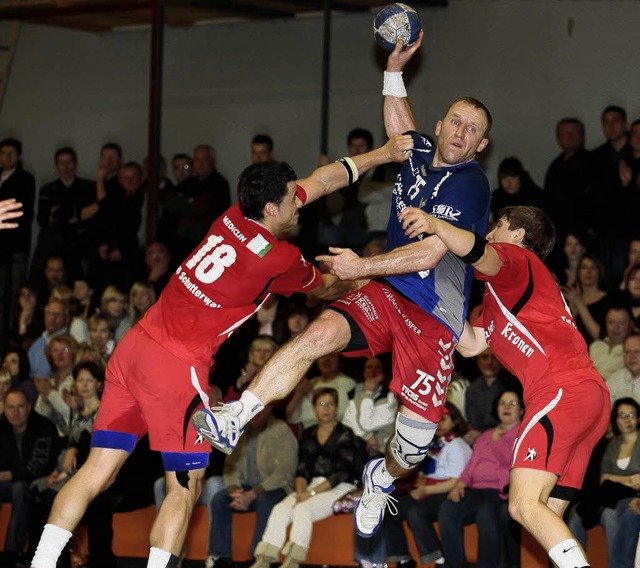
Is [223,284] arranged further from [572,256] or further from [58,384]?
[58,384]

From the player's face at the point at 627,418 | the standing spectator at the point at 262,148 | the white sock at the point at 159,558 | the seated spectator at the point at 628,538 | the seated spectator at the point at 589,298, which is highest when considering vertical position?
the standing spectator at the point at 262,148

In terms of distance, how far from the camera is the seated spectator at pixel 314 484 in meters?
10.4

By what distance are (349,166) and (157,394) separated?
6.36 ft

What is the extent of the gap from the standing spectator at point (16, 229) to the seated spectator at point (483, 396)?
21.2 ft

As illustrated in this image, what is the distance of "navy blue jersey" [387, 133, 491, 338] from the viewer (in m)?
7.58

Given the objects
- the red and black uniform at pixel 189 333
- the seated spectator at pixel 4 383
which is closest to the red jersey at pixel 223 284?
the red and black uniform at pixel 189 333

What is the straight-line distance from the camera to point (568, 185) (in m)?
12.4

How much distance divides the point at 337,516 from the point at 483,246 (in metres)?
4.63

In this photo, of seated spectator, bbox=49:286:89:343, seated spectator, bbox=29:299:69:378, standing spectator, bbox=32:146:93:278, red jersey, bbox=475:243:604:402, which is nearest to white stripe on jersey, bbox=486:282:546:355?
red jersey, bbox=475:243:604:402

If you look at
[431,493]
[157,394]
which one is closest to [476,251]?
[157,394]

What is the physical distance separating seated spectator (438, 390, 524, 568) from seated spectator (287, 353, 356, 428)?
1580mm

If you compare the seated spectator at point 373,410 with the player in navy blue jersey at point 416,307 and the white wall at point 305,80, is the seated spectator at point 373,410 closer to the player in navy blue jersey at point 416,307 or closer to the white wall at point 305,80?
the player in navy blue jersey at point 416,307

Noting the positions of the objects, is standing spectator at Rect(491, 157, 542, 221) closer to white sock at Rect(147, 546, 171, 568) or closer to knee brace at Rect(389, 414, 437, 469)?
knee brace at Rect(389, 414, 437, 469)

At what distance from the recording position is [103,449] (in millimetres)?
7547
